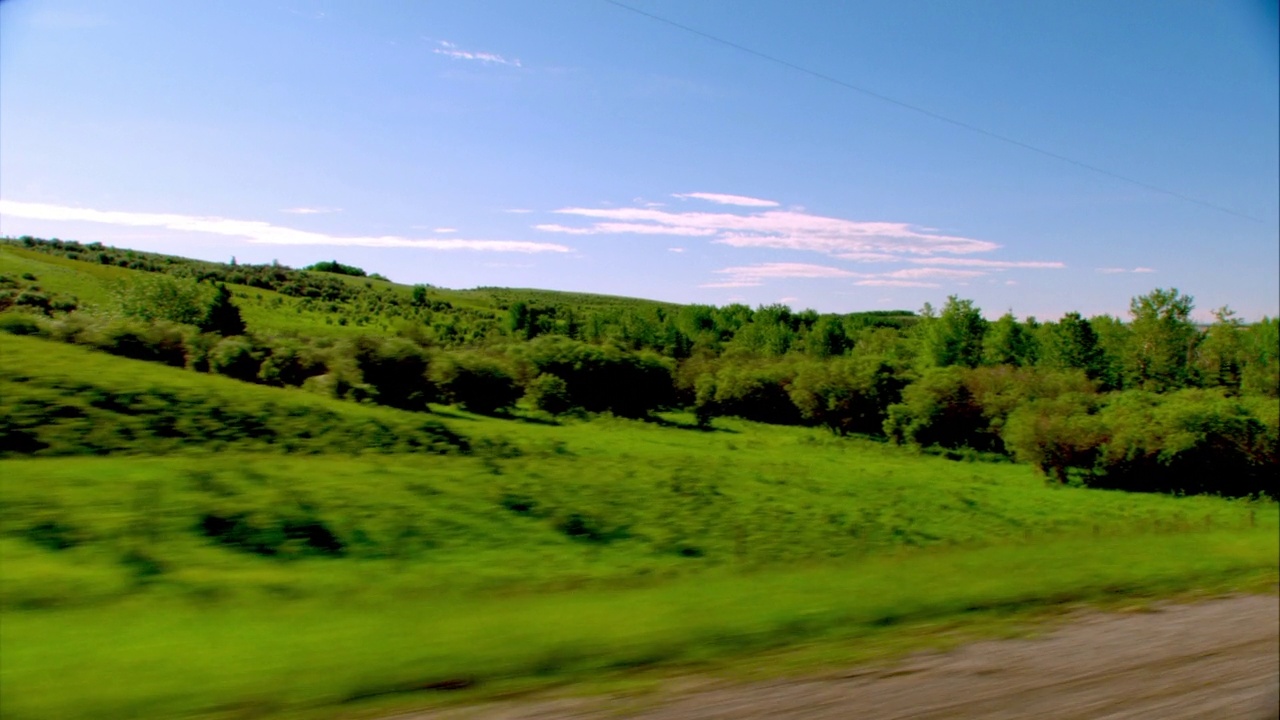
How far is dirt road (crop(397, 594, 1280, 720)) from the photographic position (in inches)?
203

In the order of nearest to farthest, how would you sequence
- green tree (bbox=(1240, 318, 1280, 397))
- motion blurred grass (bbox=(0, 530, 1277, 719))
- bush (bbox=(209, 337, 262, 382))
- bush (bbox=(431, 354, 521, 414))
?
1. motion blurred grass (bbox=(0, 530, 1277, 719))
2. bush (bbox=(209, 337, 262, 382))
3. bush (bbox=(431, 354, 521, 414))
4. green tree (bbox=(1240, 318, 1280, 397))

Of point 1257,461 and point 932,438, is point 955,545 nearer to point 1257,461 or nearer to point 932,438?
point 1257,461

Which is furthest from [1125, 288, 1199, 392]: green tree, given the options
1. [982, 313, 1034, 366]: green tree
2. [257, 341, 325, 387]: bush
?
[257, 341, 325, 387]: bush

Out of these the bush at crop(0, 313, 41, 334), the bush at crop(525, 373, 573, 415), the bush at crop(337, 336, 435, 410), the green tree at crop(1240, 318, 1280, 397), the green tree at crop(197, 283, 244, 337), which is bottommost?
the bush at crop(525, 373, 573, 415)

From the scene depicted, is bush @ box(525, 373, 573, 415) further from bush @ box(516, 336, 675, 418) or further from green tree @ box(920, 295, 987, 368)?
green tree @ box(920, 295, 987, 368)

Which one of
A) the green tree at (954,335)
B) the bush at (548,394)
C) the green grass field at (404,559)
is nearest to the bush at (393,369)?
the green grass field at (404,559)

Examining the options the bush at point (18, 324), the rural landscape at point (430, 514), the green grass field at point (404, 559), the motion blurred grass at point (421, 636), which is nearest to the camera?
the motion blurred grass at point (421, 636)

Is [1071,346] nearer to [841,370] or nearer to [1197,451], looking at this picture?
[841,370]

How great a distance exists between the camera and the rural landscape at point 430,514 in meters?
5.80

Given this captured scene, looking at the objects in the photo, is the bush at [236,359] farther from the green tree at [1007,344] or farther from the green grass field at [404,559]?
the green tree at [1007,344]

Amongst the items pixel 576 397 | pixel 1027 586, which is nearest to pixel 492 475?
pixel 1027 586

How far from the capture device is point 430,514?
10.5m

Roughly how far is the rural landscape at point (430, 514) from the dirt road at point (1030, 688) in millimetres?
502

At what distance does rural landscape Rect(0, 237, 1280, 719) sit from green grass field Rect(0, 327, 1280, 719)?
1.7 inches
